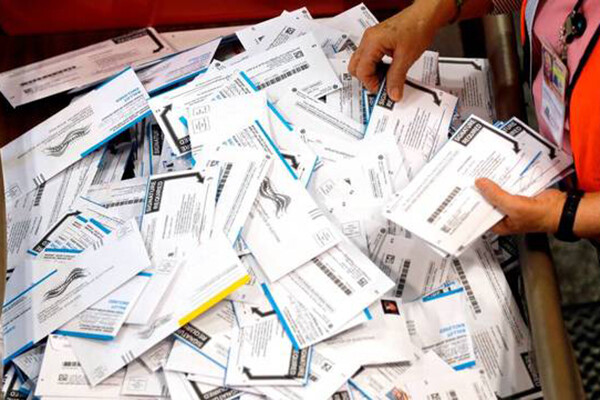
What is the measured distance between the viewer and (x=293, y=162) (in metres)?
1.46

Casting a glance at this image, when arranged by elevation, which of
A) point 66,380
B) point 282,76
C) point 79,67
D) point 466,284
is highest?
point 79,67

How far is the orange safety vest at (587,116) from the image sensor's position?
1.10m

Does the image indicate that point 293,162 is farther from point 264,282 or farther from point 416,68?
point 416,68

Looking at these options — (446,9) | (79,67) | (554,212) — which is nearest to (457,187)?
(554,212)

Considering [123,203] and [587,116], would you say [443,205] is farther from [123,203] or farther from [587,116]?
[123,203]

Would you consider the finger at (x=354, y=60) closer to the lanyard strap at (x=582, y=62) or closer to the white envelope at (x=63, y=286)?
the lanyard strap at (x=582, y=62)

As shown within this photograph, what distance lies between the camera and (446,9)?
143cm

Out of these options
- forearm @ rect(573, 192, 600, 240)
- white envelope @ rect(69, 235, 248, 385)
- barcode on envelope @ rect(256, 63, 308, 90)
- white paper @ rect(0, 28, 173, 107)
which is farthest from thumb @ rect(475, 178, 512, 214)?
white paper @ rect(0, 28, 173, 107)

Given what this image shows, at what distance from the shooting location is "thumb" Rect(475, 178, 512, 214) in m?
1.22

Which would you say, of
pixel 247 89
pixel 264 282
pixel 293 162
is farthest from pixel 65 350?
pixel 247 89

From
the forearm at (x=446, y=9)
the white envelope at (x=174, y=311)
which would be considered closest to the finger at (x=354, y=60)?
the forearm at (x=446, y=9)

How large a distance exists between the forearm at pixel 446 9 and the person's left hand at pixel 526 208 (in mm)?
391

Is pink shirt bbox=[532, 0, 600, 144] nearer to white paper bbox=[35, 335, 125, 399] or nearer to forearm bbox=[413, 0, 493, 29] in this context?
forearm bbox=[413, 0, 493, 29]

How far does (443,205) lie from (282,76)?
0.56 m
